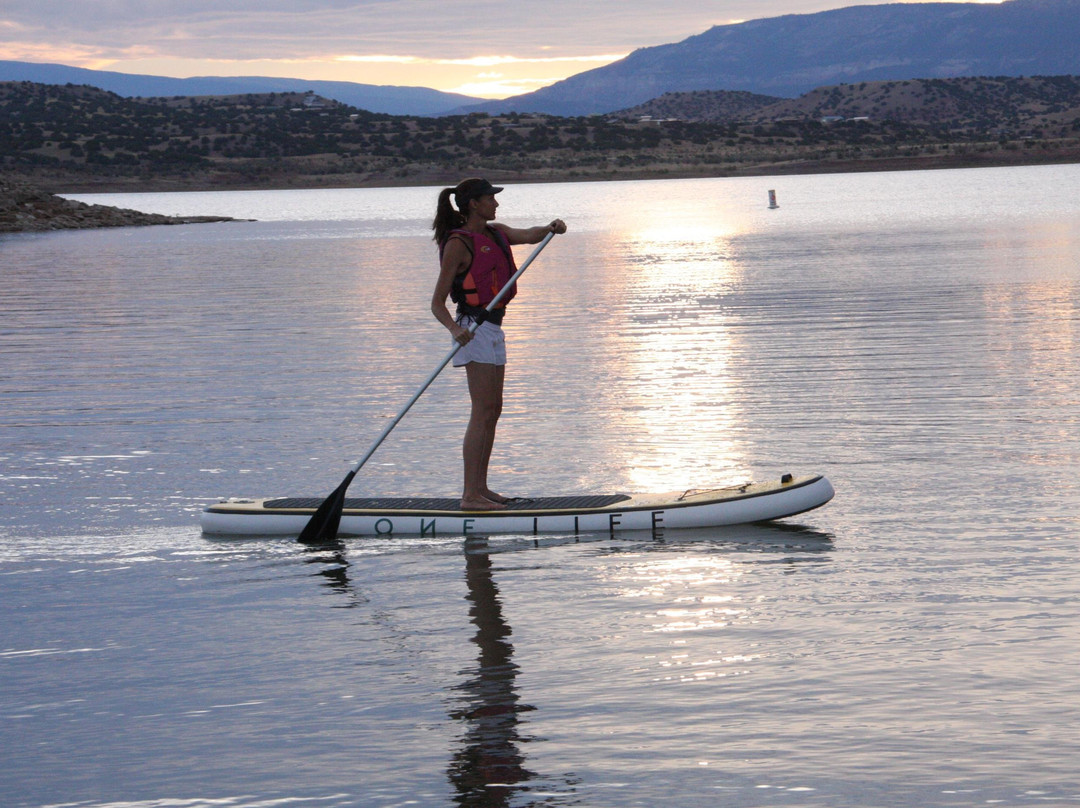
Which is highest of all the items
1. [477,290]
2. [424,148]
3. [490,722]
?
[424,148]

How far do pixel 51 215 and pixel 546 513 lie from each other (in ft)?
226

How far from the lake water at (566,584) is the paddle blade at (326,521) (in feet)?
0.63

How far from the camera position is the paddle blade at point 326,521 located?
9.58 m

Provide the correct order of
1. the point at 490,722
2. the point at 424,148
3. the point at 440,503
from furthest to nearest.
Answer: the point at 424,148, the point at 440,503, the point at 490,722

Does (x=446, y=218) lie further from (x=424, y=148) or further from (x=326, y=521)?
(x=424, y=148)

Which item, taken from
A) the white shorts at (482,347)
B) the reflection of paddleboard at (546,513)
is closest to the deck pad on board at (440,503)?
the reflection of paddleboard at (546,513)

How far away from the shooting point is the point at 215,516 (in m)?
9.77

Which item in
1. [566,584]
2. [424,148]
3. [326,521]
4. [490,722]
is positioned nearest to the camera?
[490,722]

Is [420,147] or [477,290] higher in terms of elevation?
[420,147]

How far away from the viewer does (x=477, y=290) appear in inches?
373

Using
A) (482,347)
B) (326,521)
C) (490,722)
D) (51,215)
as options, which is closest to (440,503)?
(326,521)

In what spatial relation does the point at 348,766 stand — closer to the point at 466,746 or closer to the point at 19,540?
the point at 466,746

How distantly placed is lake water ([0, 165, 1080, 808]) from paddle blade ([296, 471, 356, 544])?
19cm

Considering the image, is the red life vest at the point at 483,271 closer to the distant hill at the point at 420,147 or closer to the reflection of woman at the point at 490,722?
the reflection of woman at the point at 490,722
